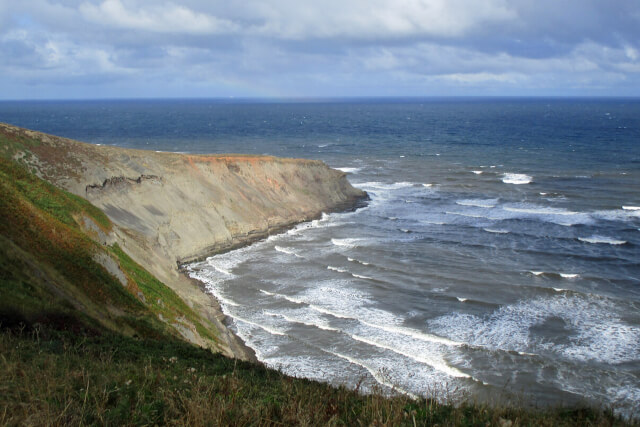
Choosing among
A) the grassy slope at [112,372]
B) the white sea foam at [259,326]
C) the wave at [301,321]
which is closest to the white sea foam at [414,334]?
the wave at [301,321]

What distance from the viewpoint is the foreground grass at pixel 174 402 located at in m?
8.04

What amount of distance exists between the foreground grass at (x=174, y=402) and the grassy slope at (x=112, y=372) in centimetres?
3

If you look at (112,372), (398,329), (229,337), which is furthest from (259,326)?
(112,372)

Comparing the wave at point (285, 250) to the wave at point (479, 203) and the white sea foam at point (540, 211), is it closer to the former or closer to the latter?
the wave at point (479, 203)

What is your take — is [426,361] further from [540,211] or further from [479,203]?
[479,203]

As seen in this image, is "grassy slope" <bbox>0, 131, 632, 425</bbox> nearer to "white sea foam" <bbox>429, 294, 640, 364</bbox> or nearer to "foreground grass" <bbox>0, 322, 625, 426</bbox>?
"foreground grass" <bbox>0, 322, 625, 426</bbox>

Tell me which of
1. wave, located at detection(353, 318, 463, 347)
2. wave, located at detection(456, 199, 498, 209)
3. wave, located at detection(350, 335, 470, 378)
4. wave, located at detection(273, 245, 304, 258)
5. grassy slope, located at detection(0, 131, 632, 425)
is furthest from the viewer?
wave, located at detection(456, 199, 498, 209)

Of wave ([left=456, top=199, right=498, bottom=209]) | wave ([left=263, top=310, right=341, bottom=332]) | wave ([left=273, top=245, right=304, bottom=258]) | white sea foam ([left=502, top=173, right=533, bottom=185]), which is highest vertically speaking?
white sea foam ([left=502, top=173, right=533, bottom=185])

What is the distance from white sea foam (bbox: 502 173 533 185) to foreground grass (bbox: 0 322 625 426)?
59065mm

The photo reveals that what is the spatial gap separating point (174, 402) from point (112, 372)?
1.97m

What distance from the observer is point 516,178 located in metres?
68.7

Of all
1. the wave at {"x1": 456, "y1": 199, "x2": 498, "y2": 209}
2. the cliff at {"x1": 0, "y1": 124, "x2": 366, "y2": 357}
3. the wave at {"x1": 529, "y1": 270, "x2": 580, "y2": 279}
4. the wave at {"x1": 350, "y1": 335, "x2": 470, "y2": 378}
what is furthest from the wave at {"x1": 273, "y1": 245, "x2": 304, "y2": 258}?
the wave at {"x1": 456, "y1": 199, "x2": 498, "y2": 209}

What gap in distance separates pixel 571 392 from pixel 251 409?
16.3 metres

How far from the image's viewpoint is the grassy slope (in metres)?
8.31
